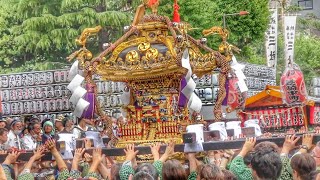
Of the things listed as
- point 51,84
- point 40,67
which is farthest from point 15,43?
point 51,84

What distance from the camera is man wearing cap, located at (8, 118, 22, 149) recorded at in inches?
536

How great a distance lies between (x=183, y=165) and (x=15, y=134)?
5.80 m

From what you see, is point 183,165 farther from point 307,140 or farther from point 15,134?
point 15,134

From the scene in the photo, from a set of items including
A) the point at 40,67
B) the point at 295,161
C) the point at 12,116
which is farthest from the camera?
the point at 40,67

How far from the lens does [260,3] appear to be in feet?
105

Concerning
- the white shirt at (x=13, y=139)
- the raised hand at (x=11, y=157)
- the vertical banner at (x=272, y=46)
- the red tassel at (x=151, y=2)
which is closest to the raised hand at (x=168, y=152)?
the raised hand at (x=11, y=157)

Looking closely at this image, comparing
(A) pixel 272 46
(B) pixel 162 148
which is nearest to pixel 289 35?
(A) pixel 272 46

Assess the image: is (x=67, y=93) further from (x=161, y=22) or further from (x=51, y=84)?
(x=161, y=22)

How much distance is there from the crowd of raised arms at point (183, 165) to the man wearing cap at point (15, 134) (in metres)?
4.07

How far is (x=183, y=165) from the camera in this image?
873cm

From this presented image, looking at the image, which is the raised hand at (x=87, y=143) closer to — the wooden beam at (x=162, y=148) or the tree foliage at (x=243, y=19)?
the wooden beam at (x=162, y=148)

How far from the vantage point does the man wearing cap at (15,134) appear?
44.7 ft

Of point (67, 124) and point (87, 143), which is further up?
point (67, 124)

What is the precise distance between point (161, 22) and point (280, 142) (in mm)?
2746
